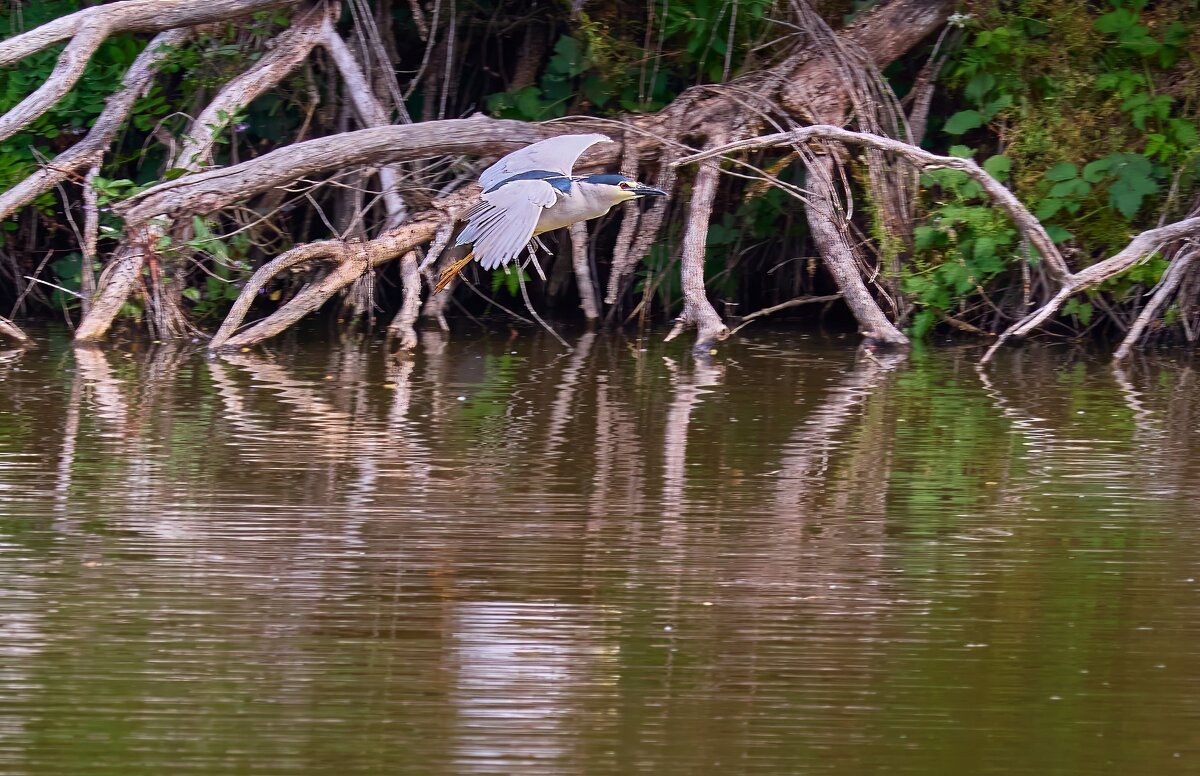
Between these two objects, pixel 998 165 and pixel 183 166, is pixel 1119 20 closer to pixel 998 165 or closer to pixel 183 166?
pixel 998 165

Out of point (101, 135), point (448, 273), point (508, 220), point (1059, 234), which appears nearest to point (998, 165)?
point (1059, 234)

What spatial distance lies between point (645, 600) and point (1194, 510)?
186 centimetres

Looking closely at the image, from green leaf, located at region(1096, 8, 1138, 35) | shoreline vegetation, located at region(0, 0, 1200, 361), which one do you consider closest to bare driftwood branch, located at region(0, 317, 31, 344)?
shoreline vegetation, located at region(0, 0, 1200, 361)

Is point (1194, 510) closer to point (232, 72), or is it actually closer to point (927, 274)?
point (927, 274)

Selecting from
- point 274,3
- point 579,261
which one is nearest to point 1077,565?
point 579,261

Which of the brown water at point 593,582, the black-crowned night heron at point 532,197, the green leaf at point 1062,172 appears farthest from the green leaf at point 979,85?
the brown water at point 593,582

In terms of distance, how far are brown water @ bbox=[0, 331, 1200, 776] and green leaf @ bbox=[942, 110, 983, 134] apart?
2215mm

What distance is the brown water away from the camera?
284 centimetres

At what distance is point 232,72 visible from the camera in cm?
834

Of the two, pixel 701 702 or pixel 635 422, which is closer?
pixel 701 702

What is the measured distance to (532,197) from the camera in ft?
19.3

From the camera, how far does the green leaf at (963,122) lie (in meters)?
8.09

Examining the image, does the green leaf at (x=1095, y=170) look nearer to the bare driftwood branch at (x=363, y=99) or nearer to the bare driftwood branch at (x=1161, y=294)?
the bare driftwood branch at (x=1161, y=294)

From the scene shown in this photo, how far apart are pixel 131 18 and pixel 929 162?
4.05 m
